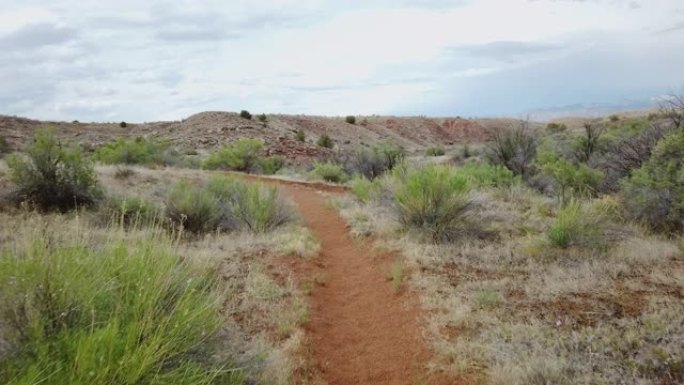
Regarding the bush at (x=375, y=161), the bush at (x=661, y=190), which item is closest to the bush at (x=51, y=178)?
the bush at (x=661, y=190)

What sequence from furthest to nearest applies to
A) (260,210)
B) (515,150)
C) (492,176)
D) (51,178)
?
(515,150)
(492,176)
(51,178)
(260,210)

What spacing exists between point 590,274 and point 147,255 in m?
6.07

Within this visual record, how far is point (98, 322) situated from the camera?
3.41 m

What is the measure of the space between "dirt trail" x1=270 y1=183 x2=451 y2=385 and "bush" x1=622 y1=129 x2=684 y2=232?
18.4 ft

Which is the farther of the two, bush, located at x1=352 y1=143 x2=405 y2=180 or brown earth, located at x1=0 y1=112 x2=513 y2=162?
brown earth, located at x1=0 y1=112 x2=513 y2=162

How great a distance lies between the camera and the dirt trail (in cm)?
579

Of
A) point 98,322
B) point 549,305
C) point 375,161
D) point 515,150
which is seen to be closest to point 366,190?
point 515,150

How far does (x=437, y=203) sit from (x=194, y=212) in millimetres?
5236

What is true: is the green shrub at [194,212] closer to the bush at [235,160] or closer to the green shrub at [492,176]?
the green shrub at [492,176]

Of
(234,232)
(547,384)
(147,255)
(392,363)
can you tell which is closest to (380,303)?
(392,363)

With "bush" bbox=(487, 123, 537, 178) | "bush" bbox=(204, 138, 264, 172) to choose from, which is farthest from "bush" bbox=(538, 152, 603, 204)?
"bush" bbox=(204, 138, 264, 172)

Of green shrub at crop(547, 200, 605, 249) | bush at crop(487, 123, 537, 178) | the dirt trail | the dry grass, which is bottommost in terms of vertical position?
the dirt trail

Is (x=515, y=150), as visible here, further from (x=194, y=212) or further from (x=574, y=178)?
(x=194, y=212)

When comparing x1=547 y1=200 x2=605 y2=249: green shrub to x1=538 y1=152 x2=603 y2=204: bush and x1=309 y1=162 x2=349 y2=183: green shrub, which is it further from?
x1=309 y1=162 x2=349 y2=183: green shrub
